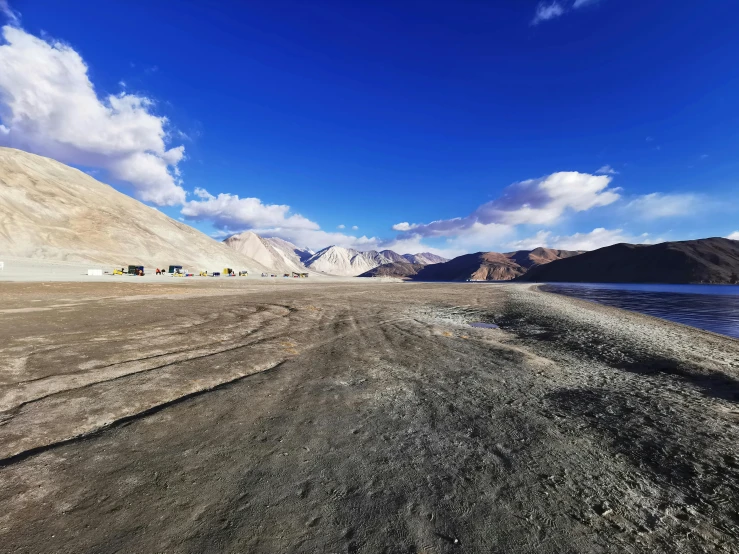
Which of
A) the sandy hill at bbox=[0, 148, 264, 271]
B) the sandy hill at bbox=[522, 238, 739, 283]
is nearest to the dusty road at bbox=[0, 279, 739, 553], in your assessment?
the sandy hill at bbox=[0, 148, 264, 271]

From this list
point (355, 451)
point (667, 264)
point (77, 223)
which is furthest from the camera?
point (667, 264)

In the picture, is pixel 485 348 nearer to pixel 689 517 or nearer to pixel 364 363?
pixel 364 363

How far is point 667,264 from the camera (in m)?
160

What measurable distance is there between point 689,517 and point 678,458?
5.41ft

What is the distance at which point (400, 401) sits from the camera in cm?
684

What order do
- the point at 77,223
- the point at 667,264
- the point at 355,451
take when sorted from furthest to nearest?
1. the point at 667,264
2. the point at 77,223
3. the point at 355,451

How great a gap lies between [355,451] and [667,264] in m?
218

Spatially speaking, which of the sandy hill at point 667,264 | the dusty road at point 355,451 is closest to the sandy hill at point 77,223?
the dusty road at point 355,451

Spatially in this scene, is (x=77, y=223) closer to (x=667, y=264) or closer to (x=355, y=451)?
(x=355, y=451)

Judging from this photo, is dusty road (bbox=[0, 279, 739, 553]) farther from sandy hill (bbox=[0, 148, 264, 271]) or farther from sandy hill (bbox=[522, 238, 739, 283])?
sandy hill (bbox=[522, 238, 739, 283])

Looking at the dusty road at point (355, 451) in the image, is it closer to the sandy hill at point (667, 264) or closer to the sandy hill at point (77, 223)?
the sandy hill at point (77, 223)

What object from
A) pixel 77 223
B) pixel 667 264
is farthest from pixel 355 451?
pixel 667 264

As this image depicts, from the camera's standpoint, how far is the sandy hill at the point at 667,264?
143500 mm

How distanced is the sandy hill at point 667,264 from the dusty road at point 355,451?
19259cm
